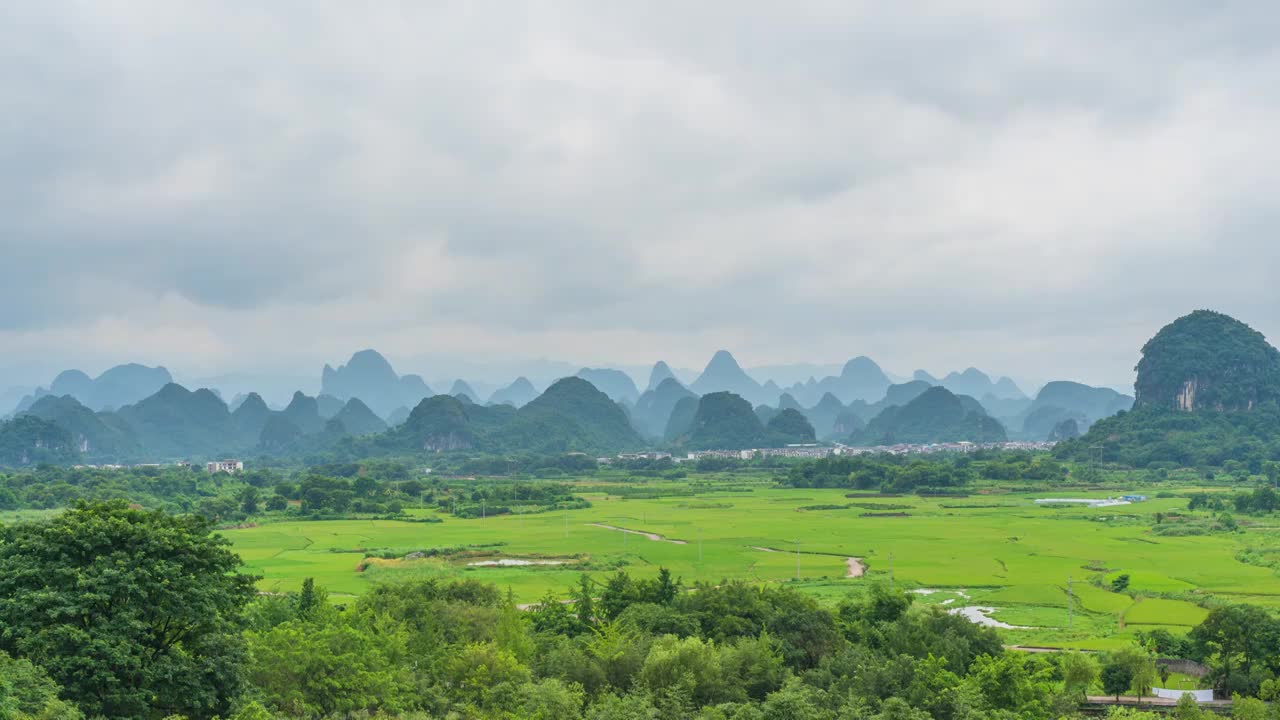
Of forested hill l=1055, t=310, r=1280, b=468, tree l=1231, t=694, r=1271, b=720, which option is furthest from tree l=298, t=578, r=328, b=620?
forested hill l=1055, t=310, r=1280, b=468

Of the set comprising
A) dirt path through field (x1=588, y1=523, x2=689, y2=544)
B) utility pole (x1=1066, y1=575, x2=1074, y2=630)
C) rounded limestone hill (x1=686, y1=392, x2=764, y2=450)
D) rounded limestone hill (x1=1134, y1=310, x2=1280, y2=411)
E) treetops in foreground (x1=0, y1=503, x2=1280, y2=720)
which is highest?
rounded limestone hill (x1=1134, y1=310, x2=1280, y2=411)

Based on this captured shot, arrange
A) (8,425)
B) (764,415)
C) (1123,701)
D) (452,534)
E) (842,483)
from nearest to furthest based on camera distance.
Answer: (1123,701), (452,534), (842,483), (8,425), (764,415)

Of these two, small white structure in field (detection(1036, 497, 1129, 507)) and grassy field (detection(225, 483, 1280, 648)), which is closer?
grassy field (detection(225, 483, 1280, 648))

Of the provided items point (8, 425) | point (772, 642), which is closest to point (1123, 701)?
point (772, 642)

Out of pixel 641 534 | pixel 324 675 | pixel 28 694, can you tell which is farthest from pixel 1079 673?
pixel 641 534

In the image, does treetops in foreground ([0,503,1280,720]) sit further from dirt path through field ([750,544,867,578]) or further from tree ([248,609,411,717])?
dirt path through field ([750,544,867,578])

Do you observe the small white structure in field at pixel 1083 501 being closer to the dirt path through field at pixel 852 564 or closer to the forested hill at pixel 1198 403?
the forested hill at pixel 1198 403

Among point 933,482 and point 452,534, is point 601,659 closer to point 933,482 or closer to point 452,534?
point 452,534

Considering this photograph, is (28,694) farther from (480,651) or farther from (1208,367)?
(1208,367)
